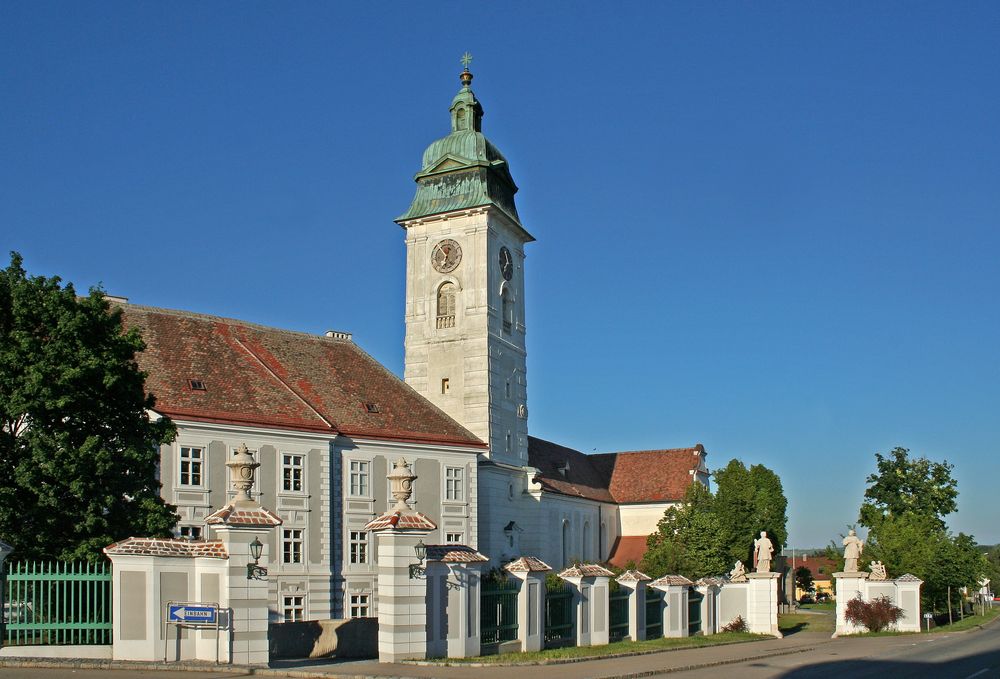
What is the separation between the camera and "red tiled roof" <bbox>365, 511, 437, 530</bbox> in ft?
72.8

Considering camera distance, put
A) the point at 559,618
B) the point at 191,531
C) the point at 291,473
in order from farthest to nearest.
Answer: the point at 291,473 → the point at 191,531 → the point at 559,618

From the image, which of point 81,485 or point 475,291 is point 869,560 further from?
point 81,485

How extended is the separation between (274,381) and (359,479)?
5116 millimetres

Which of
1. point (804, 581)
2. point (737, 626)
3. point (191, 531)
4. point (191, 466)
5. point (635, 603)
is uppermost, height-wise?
point (191, 466)

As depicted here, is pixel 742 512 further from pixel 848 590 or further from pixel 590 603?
pixel 590 603

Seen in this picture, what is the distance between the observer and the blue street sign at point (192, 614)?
19.7 metres

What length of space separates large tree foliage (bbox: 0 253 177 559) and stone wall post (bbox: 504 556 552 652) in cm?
831

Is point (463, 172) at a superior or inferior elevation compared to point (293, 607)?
superior

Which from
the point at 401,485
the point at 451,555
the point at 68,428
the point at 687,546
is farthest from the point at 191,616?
the point at 687,546

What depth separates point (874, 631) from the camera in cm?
4003

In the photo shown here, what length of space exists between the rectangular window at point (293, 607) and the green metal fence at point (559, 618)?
47.9ft

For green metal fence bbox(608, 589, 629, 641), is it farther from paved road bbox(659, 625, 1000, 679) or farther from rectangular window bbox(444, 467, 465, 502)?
rectangular window bbox(444, 467, 465, 502)

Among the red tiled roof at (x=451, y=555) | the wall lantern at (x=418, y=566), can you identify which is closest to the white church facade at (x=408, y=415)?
the red tiled roof at (x=451, y=555)

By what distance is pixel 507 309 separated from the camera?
5712 centimetres
